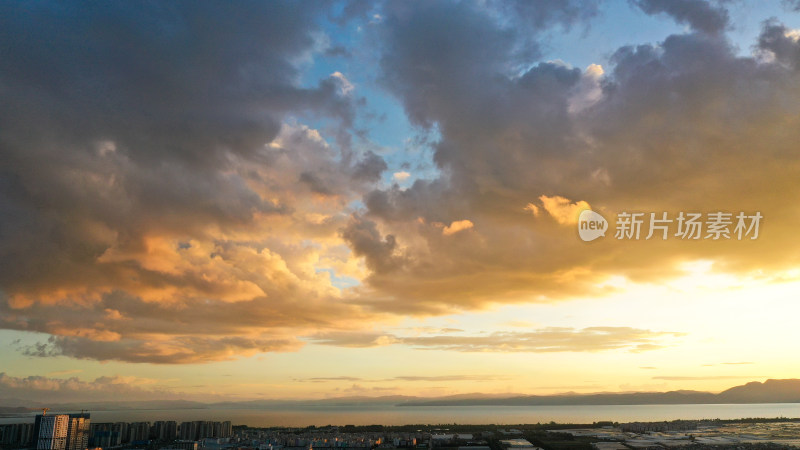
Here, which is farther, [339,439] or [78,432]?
[339,439]

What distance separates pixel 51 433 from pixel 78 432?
3608 mm

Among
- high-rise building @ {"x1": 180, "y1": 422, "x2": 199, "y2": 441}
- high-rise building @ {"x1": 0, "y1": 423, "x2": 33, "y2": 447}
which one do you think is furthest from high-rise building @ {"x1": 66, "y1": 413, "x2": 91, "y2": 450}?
high-rise building @ {"x1": 180, "y1": 422, "x2": 199, "y2": 441}

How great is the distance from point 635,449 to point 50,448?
2754 inches

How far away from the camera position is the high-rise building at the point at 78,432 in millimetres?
64125

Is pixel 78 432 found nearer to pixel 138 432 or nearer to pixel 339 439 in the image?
pixel 138 432

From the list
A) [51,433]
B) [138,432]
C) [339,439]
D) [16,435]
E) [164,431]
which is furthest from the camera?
[164,431]

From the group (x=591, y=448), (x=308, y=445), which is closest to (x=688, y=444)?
(x=591, y=448)

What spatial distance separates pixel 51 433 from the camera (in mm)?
62469

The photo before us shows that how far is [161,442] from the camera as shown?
77000mm

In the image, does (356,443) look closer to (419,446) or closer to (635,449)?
(419,446)

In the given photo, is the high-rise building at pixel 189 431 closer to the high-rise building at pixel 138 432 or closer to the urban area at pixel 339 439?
the urban area at pixel 339 439

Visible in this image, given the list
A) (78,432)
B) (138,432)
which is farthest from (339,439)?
(78,432)

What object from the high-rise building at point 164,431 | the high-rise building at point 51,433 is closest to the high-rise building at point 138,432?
the high-rise building at point 164,431

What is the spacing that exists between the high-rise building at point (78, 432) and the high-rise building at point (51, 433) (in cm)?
61
